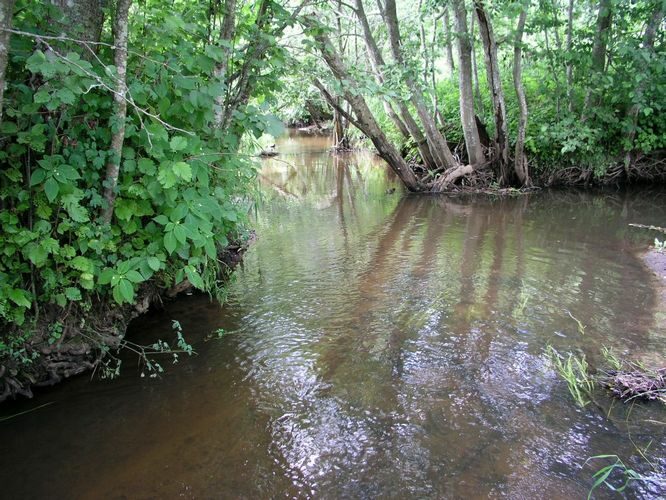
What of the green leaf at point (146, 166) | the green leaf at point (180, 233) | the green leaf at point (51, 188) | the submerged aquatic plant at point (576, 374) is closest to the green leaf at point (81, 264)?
the green leaf at point (51, 188)

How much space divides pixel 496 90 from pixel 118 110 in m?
8.64

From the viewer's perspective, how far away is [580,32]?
9.80m

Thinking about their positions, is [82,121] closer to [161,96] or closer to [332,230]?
[161,96]

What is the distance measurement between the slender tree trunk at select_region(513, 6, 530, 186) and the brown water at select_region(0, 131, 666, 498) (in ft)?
12.9

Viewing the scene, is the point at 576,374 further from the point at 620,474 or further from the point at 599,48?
the point at 599,48

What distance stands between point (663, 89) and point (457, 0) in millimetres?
4484

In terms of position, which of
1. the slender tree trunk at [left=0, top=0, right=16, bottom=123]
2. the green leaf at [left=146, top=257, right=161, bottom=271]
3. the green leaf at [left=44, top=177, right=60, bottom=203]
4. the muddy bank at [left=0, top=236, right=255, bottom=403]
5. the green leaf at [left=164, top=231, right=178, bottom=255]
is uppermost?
the slender tree trunk at [left=0, top=0, right=16, bottom=123]

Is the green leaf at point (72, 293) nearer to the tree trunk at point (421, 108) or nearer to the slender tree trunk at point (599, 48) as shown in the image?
the tree trunk at point (421, 108)

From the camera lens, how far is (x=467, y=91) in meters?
10.5

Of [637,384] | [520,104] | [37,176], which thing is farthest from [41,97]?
[520,104]

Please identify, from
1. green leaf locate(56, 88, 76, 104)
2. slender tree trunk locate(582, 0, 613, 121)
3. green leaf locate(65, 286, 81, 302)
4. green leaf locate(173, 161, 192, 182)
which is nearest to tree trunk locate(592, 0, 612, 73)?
slender tree trunk locate(582, 0, 613, 121)

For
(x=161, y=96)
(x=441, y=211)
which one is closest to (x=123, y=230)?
(x=161, y=96)

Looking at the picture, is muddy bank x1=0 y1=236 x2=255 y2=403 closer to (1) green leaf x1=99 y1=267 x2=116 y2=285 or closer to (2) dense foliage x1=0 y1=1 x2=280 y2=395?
(2) dense foliage x1=0 y1=1 x2=280 y2=395

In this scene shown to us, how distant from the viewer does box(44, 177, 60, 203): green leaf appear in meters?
3.05
